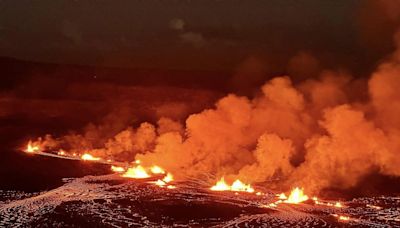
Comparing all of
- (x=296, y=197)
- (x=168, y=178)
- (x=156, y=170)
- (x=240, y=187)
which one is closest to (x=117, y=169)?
(x=156, y=170)

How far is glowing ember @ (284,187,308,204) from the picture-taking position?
117 ft

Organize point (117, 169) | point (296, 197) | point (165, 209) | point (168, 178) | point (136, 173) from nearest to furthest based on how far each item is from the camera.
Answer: point (165, 209)
point (296, 197)
point (168, 178)
point (136, 173)
point (117, 169)

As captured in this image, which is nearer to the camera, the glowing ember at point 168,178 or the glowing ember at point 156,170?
the glowing ember at point 168,178

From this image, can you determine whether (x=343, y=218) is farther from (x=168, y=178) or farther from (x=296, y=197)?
(x=168, y=178)

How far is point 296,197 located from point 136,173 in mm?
14556

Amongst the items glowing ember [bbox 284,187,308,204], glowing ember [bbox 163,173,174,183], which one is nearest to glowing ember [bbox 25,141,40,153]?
glowing ember [bbox 163,173,174,183]

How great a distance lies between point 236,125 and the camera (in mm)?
49375

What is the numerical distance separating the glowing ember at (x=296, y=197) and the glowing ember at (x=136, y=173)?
42.8 feet

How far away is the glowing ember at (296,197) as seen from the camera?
35.7m

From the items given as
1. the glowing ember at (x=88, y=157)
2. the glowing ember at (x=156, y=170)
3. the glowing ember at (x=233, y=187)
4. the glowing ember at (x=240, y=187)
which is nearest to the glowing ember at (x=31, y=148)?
the glowing ember at (x=88, y=157)

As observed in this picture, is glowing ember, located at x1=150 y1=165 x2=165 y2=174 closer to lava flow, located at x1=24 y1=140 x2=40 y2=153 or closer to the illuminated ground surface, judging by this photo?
the illuminated ground surface

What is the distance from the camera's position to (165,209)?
106ft

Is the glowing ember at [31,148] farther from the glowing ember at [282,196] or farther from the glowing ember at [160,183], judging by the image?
the glowing ember at [282,196]

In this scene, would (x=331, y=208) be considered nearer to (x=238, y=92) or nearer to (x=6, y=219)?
(x=6, y=219)
